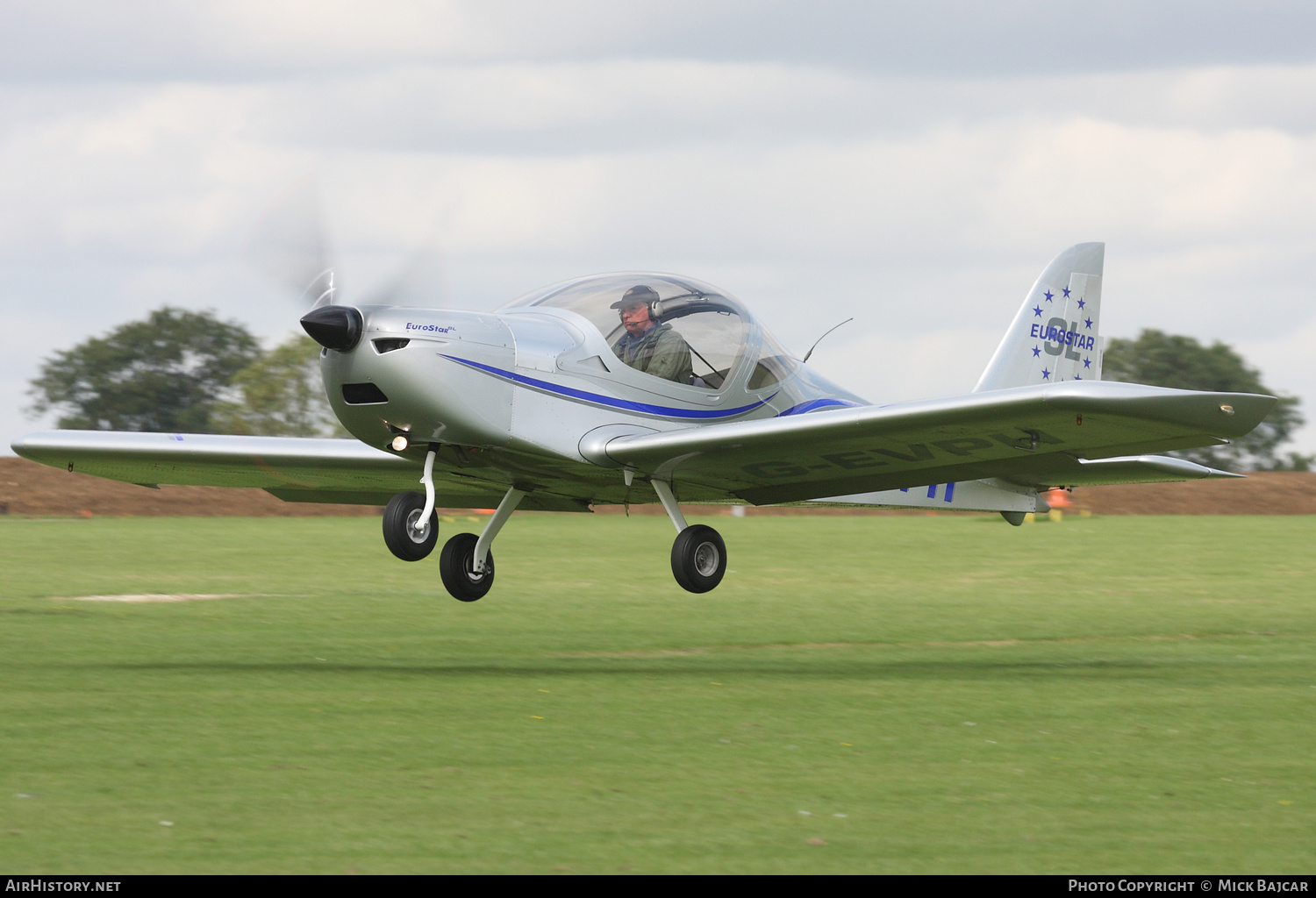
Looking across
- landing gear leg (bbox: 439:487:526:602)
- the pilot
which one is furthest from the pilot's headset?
landing gear leg (bbox: 439:487:526:602)

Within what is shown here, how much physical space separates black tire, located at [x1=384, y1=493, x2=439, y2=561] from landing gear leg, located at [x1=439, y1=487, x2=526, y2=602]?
5.68 ft

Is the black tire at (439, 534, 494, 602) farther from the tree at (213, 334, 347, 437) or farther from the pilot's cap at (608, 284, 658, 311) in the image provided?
the tree at (213, 334, 347, 437)

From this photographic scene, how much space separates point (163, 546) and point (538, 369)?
19707mm

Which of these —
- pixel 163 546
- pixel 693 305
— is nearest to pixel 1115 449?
pixel 693 305

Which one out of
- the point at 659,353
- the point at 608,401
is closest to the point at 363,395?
the point at 608,401

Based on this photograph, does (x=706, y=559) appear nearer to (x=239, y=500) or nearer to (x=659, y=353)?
(x=659, y=353)

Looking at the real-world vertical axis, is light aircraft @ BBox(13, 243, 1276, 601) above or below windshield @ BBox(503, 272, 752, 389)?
below

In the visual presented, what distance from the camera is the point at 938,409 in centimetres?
1117

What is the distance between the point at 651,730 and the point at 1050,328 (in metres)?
8.58

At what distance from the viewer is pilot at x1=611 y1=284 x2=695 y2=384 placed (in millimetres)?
12414

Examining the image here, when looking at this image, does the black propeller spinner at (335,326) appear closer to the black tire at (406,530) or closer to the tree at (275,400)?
the black tire at (406,530)

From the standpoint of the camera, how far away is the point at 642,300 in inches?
489

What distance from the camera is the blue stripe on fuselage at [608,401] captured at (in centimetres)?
1172
